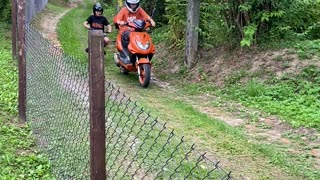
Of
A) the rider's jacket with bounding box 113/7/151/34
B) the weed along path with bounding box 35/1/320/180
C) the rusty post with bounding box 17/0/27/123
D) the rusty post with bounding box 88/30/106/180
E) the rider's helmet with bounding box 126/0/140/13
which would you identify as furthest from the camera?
the rider's jacket with bounding box 113/7/151/34

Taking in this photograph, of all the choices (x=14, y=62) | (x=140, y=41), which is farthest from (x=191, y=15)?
(x=14, y=62)

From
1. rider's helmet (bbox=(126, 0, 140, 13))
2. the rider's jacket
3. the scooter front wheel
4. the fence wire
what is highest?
rider's helmet (bbox=(126, 0, 140, 13))

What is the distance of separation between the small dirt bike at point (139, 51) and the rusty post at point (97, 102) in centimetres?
586

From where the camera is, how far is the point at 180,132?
621 cm

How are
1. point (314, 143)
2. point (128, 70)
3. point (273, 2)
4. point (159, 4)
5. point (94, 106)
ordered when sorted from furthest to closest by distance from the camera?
point (159, 4) → point (128, 70) → point (273, 2) → point (314, 143) → point (94, 106)

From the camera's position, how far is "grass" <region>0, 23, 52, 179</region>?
4.91 meters

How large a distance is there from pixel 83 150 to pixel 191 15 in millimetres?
5963

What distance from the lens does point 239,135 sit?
20.2ft

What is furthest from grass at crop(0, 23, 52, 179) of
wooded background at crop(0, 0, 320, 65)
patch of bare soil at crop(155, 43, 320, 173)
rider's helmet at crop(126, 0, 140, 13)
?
wooded background at crop(0, 0, 320, 65)

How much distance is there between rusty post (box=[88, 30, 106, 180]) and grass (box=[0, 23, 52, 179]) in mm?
1815

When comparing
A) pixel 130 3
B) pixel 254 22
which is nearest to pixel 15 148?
pixel 130 3

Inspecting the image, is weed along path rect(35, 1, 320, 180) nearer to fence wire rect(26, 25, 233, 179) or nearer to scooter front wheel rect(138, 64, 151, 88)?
scooter front wheel rect(138, 64, 151, 88)

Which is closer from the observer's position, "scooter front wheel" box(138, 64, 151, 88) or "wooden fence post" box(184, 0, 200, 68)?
"scooter front wheel" box(138, 64, 151, 88)

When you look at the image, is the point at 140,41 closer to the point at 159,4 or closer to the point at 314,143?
the point at 314,143
